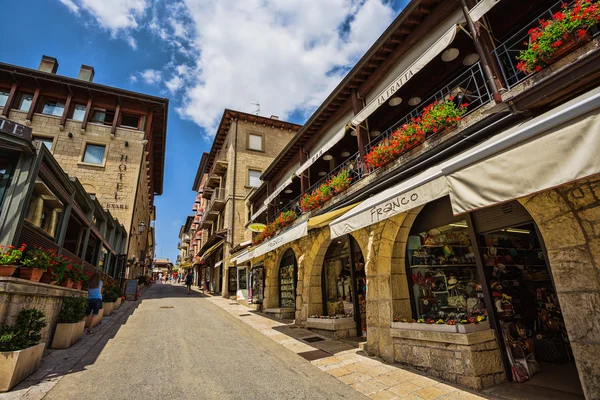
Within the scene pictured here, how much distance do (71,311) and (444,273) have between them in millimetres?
8890

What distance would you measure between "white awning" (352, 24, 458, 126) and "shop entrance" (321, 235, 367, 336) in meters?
3.85

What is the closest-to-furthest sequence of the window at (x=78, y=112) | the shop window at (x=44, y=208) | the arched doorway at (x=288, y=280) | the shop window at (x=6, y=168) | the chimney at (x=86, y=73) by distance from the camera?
1. the shop window at (x=6, y=168)
2. the shop window at (x=44, y=208)
3. the arched doorway at (x=288, y=280)
4. the window at (x=78, y=112)
5. the chimney at (x=86, y=73)

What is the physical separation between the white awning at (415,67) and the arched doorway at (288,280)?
6902mm

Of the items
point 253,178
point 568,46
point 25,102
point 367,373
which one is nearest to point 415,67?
point 568,46

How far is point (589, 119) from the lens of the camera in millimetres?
2934

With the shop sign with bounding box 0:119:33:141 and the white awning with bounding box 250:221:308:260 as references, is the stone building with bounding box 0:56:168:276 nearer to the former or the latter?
the white awning with bounding box 250:221:308:260

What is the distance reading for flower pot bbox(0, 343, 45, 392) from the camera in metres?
3.99

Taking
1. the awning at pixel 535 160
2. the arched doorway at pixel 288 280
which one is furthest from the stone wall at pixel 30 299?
the arched doorway at pixel 288 280

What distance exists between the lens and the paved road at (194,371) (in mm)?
4332

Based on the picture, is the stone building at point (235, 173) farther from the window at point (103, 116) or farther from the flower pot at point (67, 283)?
the flower pot at point (67, 283)

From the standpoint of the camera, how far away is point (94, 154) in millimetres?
19703

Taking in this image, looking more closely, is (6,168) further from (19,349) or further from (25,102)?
(25,102)

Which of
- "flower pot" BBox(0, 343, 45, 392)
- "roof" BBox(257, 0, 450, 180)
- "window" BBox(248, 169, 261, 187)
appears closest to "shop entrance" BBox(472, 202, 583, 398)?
"roof" BBox(257, 0, 450, 180)

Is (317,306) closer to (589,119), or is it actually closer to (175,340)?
(175,340)
